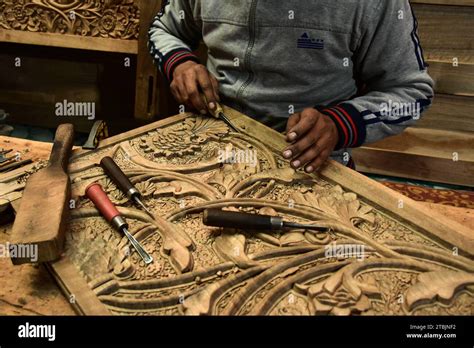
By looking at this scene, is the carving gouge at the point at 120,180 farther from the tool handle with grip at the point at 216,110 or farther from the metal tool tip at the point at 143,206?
the tool handle with grip at the point at 216,110

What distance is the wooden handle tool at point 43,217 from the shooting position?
0.83 meters

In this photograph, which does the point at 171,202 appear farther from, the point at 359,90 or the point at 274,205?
the point at 359,90

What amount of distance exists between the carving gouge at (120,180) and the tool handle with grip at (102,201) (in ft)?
0.16

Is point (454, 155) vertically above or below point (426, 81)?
below

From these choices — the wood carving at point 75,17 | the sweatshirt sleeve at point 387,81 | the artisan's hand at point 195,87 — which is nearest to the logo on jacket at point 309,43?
the sweatshirt sleeve at point 387,81

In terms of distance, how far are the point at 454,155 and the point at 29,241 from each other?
2.41 m

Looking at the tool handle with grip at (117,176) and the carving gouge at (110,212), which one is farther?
the tool handle with grip at (117,176)

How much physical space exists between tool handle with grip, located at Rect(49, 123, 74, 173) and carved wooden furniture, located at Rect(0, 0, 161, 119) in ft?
3.55

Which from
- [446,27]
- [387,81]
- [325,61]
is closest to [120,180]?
[325,61]

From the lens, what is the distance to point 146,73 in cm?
225

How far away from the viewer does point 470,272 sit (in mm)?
894

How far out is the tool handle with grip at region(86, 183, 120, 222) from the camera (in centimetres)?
98

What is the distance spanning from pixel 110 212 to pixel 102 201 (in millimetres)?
43

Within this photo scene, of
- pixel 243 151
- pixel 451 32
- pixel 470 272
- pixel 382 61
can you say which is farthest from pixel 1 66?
pixel 470 272
